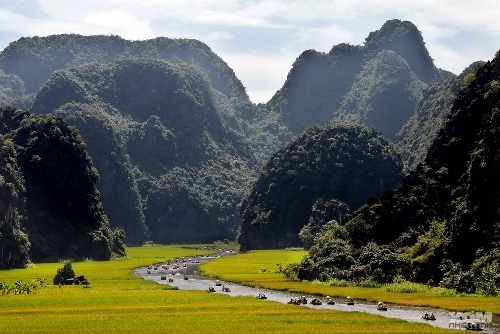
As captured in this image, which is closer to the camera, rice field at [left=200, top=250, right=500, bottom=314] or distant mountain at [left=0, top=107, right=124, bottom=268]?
Answer: rice field at [left=200, top=250, right=500, bottom=314]

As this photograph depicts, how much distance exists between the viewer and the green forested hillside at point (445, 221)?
83.9 m

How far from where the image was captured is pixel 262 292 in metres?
83.9

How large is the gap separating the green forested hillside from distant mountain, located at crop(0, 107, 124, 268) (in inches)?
2550

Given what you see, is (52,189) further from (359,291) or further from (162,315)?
(162,315)

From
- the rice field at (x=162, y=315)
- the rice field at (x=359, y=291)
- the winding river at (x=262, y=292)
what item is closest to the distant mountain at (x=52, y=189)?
the winding river at (x=262, y=292)

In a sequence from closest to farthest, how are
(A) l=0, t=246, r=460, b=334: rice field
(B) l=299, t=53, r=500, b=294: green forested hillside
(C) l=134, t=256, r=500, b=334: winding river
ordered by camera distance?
(A) l=0, t=246, r=460, b=334: rice field < (C) l=134, t=256, r=500, b=334: winding river < (B) l=299, t=53, r=500, b=294: green forested hillside

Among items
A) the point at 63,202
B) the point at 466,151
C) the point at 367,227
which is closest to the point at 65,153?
the point at 63,202

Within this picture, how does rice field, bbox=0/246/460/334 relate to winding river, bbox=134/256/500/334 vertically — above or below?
above

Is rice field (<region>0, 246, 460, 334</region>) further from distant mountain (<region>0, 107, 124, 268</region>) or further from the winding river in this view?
distant mountain (<region>0, 107, 124, 268</region>)

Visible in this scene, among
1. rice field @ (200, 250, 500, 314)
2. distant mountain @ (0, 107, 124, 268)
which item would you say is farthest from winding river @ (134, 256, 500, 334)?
distant mountain @ (0, 107, 124, 268)

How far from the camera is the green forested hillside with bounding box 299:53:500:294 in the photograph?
8394cm

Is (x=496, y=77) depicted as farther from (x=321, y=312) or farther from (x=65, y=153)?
(x=65, y=153)

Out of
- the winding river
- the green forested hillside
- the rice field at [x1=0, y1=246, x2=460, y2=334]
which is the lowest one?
the winding river

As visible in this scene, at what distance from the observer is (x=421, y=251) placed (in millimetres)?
94875
